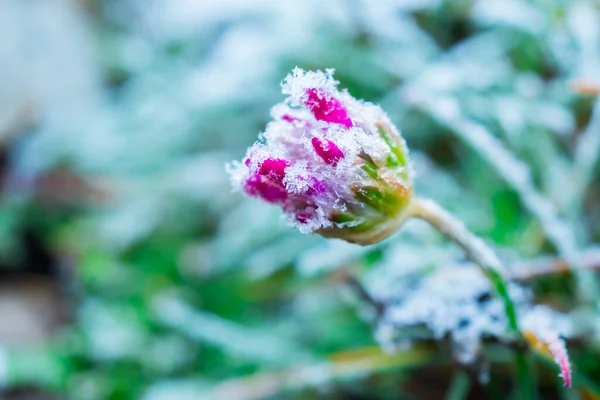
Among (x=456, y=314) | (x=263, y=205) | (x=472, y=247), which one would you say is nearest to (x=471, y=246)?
(x=472, y=247)

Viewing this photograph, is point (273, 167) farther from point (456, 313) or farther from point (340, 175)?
point (456, 313)

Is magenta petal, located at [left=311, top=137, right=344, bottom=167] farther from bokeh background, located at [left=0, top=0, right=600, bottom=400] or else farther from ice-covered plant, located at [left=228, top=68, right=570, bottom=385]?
bokeh background, located at [left=0, top=0, right=600, bottom=400]

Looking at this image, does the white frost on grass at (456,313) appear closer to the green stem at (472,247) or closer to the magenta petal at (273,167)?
the green stem at (472,247)

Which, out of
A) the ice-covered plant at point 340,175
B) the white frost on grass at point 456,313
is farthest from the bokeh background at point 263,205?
the ice-covered plant at point 340,175

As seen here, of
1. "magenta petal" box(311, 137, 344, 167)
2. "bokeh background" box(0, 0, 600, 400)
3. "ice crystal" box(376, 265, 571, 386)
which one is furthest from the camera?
"bokeh background" box(0, 0, 600, 400)

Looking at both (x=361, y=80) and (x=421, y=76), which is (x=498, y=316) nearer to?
(x=421, y=76)

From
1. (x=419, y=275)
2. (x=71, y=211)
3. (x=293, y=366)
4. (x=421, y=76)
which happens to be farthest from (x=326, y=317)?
(x=71, y=211)

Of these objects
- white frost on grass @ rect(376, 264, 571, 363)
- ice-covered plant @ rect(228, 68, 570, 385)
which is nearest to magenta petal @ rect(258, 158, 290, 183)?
ice-covered plant @ rect(228, 68, 570, 385)
